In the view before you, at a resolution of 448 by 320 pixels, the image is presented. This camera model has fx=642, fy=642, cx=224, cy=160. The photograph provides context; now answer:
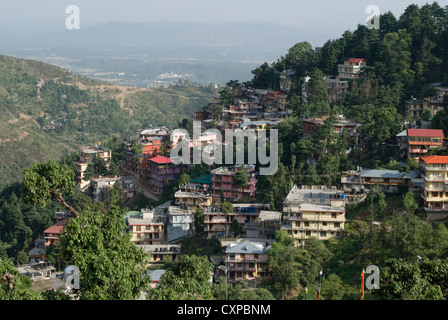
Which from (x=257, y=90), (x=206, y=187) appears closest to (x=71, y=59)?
(x=257, y=90)

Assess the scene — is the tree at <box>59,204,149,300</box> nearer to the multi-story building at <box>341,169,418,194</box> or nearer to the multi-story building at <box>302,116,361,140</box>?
the multi-story building at <box>341,169,418,194</box>

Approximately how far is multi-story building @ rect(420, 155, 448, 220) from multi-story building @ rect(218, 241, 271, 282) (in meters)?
5.52

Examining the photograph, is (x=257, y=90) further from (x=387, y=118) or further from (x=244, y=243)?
(x=244, y=243)

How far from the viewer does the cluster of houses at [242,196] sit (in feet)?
69.7

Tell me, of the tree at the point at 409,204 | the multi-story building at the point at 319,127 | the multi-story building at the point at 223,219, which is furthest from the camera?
the multi-story building at the point at 319,127

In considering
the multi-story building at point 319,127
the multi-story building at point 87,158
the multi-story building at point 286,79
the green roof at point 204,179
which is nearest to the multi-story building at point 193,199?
the green roof at point 204,179

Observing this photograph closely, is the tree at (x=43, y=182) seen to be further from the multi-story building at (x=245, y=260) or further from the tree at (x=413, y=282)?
the multi-story building at (x=245, y=260)

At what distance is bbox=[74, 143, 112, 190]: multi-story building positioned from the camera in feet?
106

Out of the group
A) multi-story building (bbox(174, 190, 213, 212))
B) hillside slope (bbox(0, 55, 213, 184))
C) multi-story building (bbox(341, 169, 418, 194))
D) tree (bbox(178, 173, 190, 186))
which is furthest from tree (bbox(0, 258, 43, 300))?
hillside slope (bbox(0, 55, 213, 184))

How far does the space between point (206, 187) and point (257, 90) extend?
13406 mm

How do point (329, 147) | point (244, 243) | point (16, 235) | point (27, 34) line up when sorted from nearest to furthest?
point (244, 243) → point (329, 147) → point (16, 235) → point (27, 34)

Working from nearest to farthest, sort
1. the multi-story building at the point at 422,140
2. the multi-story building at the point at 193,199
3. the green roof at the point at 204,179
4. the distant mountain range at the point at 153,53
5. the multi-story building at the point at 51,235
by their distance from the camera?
1. the multi-story building at the point at 422,140
2. the multi-story building at the point at 193,199
3. the multi-story building at the point at 51,235
4. the green roof at the point at 204,179
5. the distant mountain range at the point at 153,53

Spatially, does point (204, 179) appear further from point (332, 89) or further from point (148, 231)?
point (332, 89)
